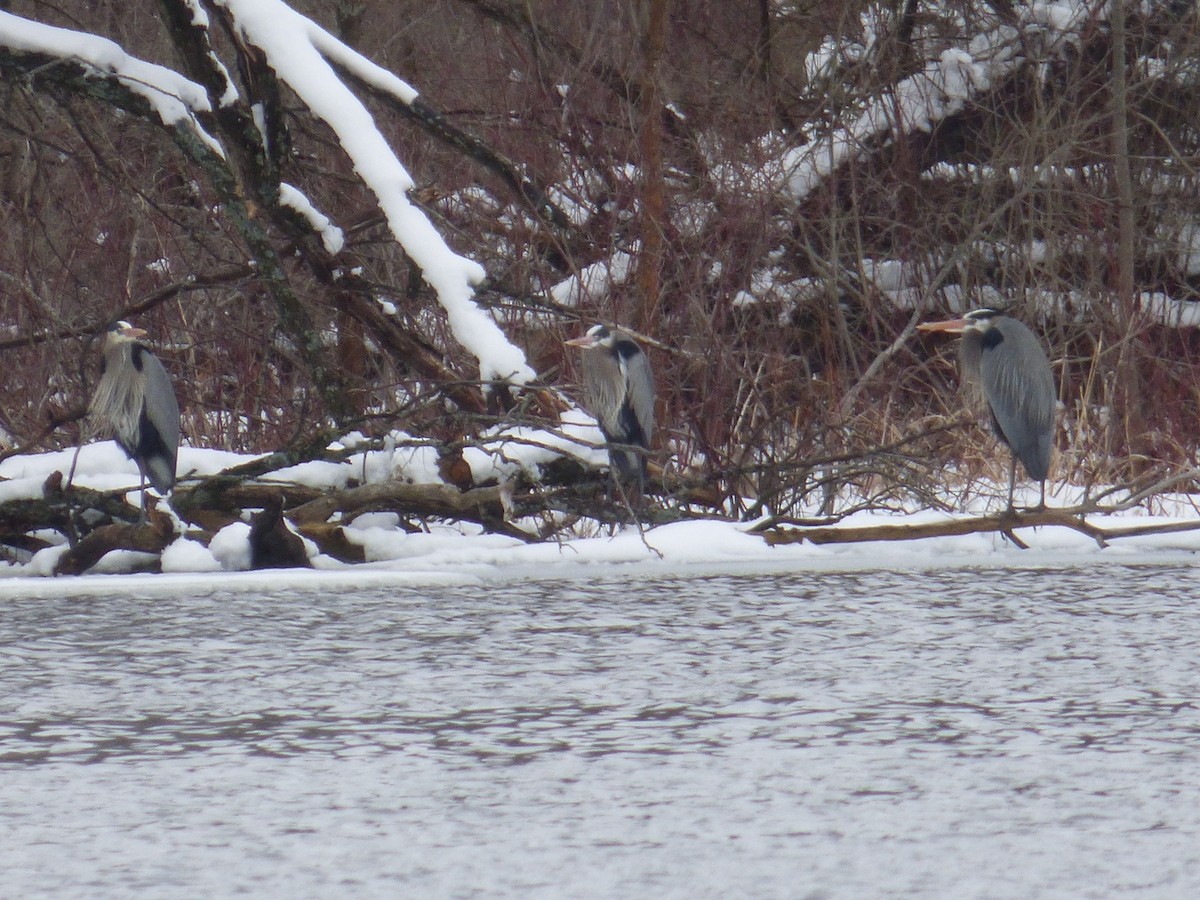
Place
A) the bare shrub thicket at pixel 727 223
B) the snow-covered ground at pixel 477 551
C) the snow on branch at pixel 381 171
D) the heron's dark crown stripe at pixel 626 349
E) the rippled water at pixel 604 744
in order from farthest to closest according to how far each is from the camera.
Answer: the bare shrub thicket at pixel 727 223 < the heron's dark crown stripe at pixel 626 349 < the snow on branch at pixel 381 171 < the snow-covered ground at pixel 477 551 < the rippled water at pixel 604 744

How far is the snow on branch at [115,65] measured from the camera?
7.59 metres

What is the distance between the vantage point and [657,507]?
26.3ft

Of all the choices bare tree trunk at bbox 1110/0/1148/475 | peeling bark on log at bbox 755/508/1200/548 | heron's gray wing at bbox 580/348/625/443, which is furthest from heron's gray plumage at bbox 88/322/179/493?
bare tree trunk at bbox 1110/0/1148/475

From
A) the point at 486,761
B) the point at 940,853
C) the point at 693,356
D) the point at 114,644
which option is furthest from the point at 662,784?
the point at 693,356

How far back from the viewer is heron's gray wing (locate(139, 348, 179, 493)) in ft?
24.5

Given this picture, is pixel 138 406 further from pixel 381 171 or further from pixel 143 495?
pixel 381 171

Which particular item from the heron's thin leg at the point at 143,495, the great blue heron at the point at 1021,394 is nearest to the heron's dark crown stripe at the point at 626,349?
the great blue heron at the point at 1021,394

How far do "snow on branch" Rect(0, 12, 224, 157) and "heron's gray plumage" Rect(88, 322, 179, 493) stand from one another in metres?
0.96

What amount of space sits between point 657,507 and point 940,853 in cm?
496

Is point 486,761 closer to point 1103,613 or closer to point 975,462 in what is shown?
point 1103,613

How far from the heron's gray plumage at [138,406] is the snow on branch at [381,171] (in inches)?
48.4

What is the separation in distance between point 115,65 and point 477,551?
2.42 metres

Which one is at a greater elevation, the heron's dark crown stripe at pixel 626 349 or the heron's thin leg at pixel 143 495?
the heron's dark crown stripe at pixel 626 349

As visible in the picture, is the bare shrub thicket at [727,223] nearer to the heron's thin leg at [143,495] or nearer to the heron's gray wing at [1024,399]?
the heron's gray wing at [1024,399]
